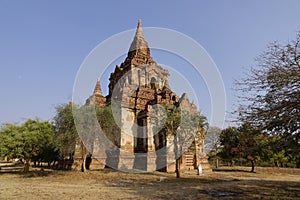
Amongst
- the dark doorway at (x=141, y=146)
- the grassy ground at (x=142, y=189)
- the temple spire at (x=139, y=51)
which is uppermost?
the temple spire at (x=139, y=51)

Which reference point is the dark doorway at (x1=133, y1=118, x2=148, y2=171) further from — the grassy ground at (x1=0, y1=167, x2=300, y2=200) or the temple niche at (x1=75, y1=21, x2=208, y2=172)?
the grassy ground at (x1=0, y1=167, x2=300, y2=200)

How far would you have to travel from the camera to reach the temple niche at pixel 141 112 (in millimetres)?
25000

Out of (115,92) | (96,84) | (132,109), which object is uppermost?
(96,84)

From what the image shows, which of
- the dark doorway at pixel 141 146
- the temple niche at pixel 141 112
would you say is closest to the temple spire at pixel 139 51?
the temple niche at pixel 141 112

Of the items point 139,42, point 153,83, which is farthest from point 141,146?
point 139,42

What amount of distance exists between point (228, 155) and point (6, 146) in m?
27.7

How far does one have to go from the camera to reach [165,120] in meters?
19.6

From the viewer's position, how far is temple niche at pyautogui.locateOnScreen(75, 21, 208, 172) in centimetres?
2500

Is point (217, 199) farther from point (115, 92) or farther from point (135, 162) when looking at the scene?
point (115, 92)

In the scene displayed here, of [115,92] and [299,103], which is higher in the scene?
[115,92]

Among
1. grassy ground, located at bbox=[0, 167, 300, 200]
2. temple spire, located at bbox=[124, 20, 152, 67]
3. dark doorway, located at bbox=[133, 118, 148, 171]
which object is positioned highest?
temple spire, located at bbox=[124, 20, 152, 67]

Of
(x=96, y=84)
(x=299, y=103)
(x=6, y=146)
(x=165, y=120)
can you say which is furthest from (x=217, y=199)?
(x=96, y=84)

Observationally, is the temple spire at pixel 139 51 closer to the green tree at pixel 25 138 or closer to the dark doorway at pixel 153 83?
the dark doorway at pixel 153 83

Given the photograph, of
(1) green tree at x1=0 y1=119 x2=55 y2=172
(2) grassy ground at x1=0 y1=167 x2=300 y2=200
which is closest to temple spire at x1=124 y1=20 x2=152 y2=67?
(1) green tree at x1=0 y1=119 x2=55 y2=172
